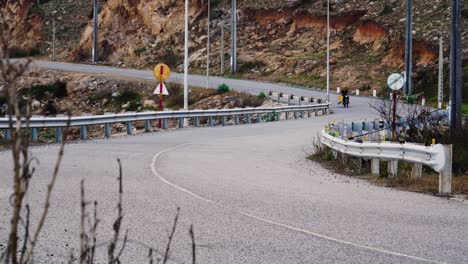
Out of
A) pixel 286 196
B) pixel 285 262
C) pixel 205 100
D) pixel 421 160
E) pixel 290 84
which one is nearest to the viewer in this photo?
pixel 285 262

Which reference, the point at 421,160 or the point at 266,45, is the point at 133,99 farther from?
the point at 421,160

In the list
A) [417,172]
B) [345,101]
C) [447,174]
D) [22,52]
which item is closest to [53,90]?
[345,101]

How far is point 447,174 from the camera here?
1380cm

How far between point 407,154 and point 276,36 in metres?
65.9

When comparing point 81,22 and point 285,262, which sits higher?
point 81,22

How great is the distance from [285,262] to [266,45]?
7292 centimetres

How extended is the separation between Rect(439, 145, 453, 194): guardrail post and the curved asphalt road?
0.44 meters

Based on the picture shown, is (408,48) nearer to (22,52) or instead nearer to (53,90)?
(53,90)

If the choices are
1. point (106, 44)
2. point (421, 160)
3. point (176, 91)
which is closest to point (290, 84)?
point (176, 91)

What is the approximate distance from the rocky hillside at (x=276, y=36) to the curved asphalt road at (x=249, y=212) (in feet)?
151

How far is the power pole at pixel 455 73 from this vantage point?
23.0 m

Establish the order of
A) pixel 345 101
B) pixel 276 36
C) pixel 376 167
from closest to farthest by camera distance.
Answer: pixel 376 167
pixel 345 101
pixel 276 36

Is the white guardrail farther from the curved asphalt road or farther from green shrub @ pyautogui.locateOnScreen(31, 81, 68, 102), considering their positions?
green shrub @ pyautogui.locateOnScreen(31, 81, 68, 102)

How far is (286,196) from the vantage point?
527 inches
